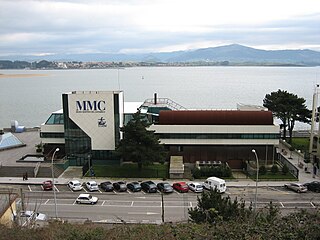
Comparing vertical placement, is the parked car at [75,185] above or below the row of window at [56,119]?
below

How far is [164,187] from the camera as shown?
105 ft

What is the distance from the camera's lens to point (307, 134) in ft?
183

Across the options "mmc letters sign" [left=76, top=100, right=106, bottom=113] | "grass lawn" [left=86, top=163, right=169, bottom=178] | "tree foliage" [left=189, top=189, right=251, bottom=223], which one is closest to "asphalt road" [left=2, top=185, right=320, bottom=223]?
"grass lawn" [left=86, top=163, right=169, bottom=178]

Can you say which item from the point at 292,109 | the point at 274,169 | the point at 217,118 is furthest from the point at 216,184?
the point at 292,109

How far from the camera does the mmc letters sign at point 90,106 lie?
3944 cm

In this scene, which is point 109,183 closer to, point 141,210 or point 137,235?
point 141,210

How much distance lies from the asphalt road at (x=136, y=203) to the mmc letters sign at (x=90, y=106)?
30.3 ft

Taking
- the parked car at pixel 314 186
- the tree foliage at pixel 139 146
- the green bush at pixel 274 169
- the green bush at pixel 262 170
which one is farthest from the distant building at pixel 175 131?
the parked car at pixel 314 186

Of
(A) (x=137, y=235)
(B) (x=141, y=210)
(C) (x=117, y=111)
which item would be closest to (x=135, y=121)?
(C) (x=117, y=111)

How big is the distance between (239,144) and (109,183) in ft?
50.6

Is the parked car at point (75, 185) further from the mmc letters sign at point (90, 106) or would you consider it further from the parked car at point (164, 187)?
the mmc letters sign at point (90, 106)

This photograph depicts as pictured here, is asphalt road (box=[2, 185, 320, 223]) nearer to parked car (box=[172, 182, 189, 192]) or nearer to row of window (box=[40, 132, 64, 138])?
parked car (box=[172, 182, 189, 192])

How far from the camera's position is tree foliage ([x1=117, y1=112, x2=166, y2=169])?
34969 millimetres

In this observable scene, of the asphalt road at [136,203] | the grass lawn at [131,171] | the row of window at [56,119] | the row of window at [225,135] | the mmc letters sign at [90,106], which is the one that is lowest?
the asphalt road at [136,203]
